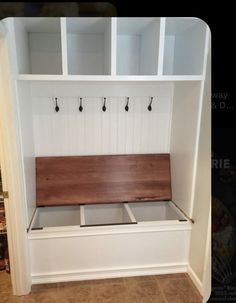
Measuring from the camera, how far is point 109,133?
7.27 feet

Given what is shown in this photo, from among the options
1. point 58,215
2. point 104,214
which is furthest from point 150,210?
point 58,215

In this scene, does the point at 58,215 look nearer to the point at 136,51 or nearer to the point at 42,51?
the point at 42,51

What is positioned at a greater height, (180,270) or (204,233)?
(204,233)

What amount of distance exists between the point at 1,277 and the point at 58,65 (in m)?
1.75

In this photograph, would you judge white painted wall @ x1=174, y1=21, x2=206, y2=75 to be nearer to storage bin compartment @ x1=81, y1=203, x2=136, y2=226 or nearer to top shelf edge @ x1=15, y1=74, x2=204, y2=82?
top shelf edge @ x1=15, y1=74, x2=204, y2=82

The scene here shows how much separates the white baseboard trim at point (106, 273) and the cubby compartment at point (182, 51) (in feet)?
4.95

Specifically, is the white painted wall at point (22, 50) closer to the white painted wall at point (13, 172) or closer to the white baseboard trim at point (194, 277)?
the white painted wall at point (13, 172)

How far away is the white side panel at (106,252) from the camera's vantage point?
187 centimetres

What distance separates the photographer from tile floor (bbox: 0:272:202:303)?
178 centimetres

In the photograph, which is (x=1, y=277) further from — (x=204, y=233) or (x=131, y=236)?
(x=204, y=233)

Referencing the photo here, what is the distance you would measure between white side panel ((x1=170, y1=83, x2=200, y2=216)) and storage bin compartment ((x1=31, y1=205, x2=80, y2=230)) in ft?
2.91

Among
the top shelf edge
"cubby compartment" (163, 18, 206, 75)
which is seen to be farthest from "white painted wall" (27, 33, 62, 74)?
"cubby compartment" (163, 18, 206, 75)

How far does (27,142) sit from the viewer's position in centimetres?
186

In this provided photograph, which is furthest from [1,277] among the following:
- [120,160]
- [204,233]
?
[204,233]
